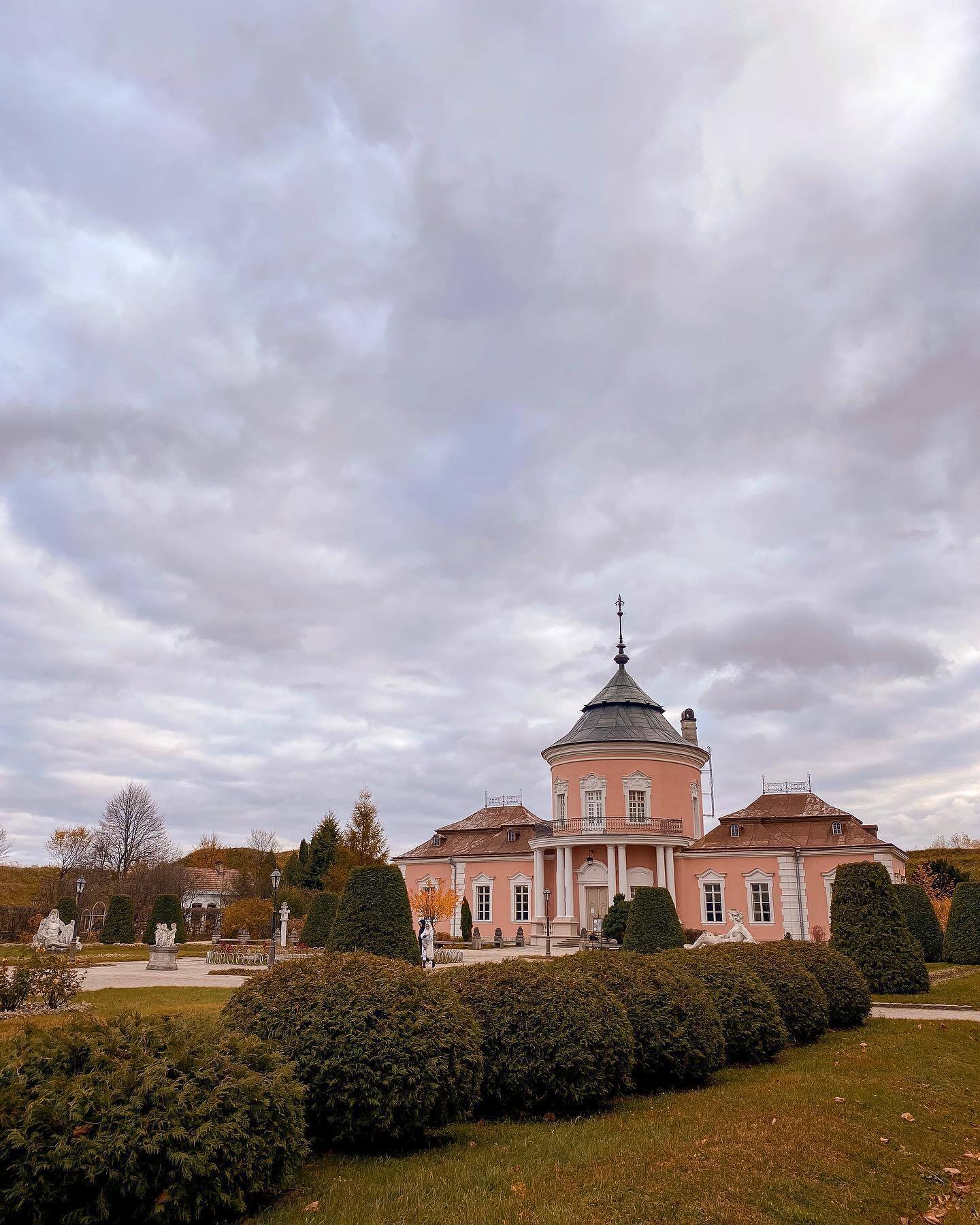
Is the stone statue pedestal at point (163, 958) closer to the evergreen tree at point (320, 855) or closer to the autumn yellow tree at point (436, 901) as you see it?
the autumn yellow tree at point (436, 901)

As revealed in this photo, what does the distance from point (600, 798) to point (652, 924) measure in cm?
1725

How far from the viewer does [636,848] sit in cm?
3606

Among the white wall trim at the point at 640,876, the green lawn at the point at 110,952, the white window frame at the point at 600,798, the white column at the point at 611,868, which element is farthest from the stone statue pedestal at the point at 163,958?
the white wall trim at the point at 640,876

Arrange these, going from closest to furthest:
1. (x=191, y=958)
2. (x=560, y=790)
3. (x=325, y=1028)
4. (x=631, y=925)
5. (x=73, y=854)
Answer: (x=325, y=1028)
(x=631, y=925)
(x=191, y=958)
(x=560, y=790)
(x=73, y=854)

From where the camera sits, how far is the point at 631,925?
20.4 m

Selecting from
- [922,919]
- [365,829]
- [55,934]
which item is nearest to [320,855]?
[365,829]

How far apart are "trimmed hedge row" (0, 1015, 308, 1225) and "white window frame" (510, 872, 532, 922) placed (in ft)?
113

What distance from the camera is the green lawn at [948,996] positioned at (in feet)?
53.0

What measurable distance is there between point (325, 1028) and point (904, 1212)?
394 centimetres

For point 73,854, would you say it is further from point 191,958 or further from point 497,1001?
point 497,1001

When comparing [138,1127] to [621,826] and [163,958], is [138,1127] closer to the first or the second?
[163,958]

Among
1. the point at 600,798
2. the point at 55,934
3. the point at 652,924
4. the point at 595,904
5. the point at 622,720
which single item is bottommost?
the point at 55,934

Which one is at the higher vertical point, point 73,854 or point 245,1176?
point 73,854

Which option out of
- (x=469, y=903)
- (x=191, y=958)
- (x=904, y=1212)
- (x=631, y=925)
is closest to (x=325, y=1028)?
(x=904, y=1212)
